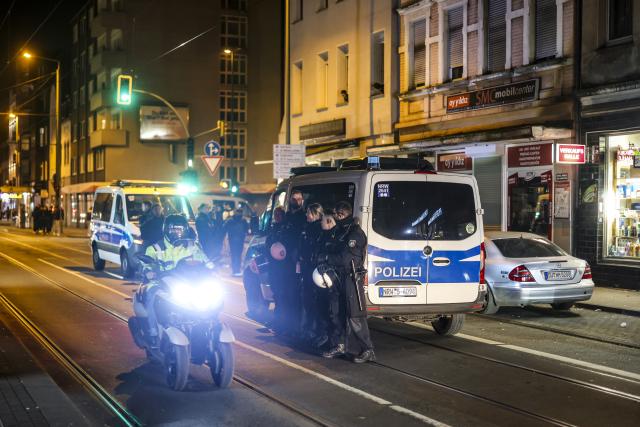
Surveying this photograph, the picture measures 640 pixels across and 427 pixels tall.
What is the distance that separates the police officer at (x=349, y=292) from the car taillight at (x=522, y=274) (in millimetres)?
4482

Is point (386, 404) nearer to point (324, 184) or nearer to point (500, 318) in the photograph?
point (324, 184)

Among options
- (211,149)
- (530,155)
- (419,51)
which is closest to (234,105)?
(211,149)

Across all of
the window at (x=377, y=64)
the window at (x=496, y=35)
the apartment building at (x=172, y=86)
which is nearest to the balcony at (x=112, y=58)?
the apartment building at (x=172, y=86)

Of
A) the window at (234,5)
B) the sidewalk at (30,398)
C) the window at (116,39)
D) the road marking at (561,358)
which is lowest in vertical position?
the road marking at (561,358)

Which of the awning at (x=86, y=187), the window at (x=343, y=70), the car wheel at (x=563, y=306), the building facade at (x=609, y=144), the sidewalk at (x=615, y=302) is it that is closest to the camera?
the sidewalk at (x=615, y=302)

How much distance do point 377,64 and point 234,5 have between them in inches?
1481

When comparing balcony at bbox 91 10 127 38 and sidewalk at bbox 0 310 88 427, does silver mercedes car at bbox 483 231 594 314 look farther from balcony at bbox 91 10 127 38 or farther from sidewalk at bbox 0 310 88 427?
balcony at bbox 91 10 127 38

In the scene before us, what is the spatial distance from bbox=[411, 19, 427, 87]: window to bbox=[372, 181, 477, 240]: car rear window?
1373 cm

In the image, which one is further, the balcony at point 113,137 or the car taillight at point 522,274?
the balcony at point 113,137

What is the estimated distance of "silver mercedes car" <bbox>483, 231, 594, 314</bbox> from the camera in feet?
42.5

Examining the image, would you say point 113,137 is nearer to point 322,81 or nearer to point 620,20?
point 322,81

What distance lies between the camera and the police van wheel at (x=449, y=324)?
10.9 m

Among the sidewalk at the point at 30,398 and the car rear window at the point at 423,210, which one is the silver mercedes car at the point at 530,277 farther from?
the sidewalk at the point at 30,398

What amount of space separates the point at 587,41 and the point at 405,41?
23.5 ft
